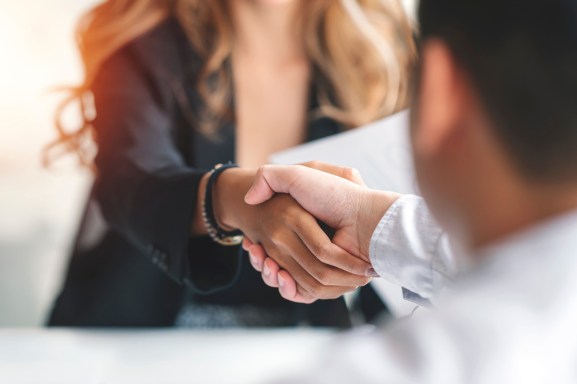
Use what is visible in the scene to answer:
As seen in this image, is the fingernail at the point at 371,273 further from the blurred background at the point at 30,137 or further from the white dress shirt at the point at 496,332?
the blurred background at the point at 30,137

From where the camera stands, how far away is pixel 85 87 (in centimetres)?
66

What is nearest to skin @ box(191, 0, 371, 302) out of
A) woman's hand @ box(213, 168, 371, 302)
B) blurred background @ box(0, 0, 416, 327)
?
woman's hand @ box(213, 168, 371, 302)

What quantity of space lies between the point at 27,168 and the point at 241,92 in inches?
16.9

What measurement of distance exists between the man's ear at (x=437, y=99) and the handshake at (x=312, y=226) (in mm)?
112

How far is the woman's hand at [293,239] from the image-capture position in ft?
1.13

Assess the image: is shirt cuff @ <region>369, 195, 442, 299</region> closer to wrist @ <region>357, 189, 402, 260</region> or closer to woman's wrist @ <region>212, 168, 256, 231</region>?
wrist @ <region>357, 189, 402, 260</region>

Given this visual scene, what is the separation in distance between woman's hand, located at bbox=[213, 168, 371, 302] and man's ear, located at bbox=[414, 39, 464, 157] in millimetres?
142

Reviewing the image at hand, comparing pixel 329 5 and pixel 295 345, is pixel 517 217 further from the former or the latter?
pixel 329 5

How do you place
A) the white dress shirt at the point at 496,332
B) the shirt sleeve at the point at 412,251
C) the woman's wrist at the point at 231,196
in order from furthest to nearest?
the woman's wrist at the point at 231,196
the shirt sleeve at the point at 412,251
the white dress shirt at the point at 496,332

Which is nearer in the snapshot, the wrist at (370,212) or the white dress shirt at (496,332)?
the white dress shirt at (496,332)

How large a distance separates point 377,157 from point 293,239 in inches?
4.4

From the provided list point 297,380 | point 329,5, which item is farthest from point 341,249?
point 329,5

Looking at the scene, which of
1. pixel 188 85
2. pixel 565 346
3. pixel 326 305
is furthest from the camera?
pixel 188 85

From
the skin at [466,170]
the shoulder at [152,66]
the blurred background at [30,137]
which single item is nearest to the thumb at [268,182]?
the skin at [466,170]
